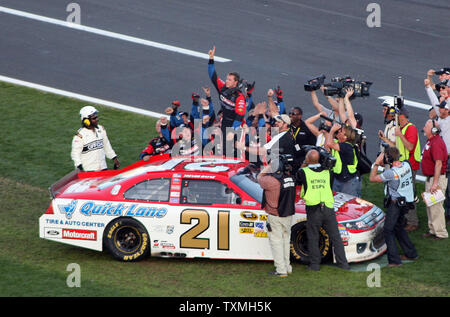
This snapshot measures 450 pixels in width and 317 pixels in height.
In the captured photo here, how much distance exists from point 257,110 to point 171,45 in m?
7.53

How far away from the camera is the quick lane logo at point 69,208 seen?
13039 mm

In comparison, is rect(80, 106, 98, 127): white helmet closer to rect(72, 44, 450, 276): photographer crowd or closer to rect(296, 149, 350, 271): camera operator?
rect(72, 44, 450, 276): photographer crowd

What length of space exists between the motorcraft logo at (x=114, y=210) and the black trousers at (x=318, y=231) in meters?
2.16

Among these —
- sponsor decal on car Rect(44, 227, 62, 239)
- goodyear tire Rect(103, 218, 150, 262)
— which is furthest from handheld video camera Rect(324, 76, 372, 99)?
sponsor decal on car Rect(44, 227, 62, 239)

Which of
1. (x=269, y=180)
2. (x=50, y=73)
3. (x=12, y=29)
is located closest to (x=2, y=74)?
(x=50, y=73)

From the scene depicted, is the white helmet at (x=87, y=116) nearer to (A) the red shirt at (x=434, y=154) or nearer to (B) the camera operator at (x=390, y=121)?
(B) the camera operator at (x=390, y=121)

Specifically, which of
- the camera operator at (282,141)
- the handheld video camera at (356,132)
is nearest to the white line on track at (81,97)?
the handheld video camera at (356,132)

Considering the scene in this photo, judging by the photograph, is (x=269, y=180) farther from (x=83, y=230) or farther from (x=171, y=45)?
(x=171, y=45)

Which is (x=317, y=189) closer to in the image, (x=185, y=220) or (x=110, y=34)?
(x=185, y=220)

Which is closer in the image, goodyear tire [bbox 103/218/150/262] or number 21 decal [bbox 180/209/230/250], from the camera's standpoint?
number 21 decal [bbox 180/209/230/250]

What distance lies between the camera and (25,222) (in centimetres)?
1453

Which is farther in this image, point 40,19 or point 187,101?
point 40,19

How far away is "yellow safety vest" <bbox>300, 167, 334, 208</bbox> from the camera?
12477 mm

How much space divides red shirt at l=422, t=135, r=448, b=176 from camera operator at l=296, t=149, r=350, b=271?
7.53ft
